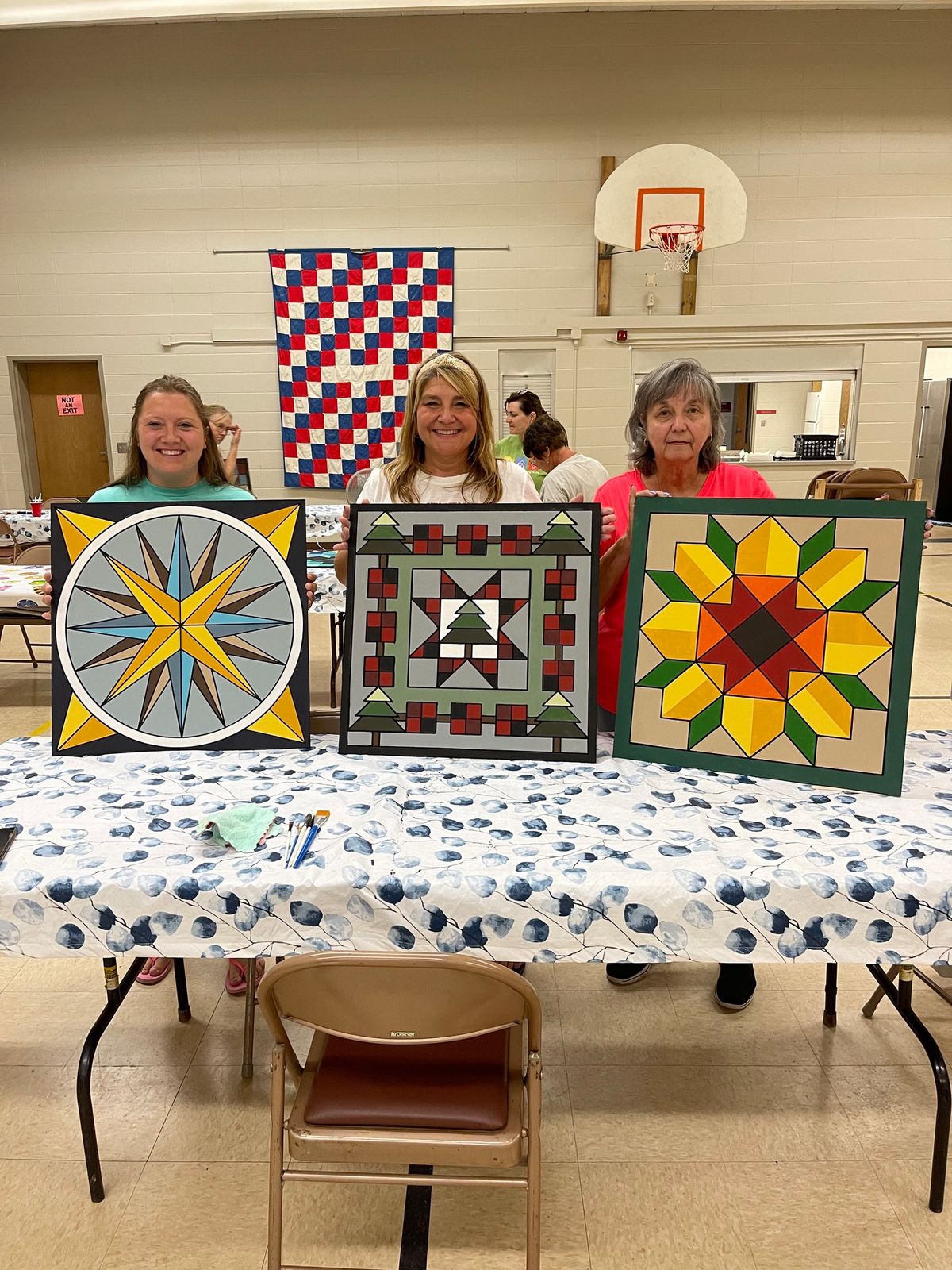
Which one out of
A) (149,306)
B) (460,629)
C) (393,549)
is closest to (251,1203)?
(460,629)

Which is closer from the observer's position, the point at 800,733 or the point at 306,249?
the point at 800,733

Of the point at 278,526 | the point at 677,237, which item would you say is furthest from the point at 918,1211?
the point at 677,237

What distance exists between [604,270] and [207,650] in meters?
6.47

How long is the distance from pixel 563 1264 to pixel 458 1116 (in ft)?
1.18

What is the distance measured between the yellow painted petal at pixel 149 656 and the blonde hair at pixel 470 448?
0.50 m

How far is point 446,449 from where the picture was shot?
4.94ft

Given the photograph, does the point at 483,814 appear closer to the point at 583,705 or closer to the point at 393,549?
the point at 583,705

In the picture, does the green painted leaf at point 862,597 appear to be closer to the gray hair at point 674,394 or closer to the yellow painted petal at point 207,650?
the gray hair at point 674,394

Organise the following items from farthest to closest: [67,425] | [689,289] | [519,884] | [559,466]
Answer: [67,425]
[689,289]
[559,466]
[519,884]

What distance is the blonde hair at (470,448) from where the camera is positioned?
4.87 feet

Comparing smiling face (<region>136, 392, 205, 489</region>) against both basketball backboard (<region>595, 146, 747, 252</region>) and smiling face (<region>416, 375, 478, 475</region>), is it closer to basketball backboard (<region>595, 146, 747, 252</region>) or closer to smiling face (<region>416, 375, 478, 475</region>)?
smiling face (<region>416, 375, 478, 475</region>)

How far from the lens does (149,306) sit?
695 cm

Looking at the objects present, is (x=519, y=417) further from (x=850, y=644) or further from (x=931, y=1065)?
(x=931, y=1065)

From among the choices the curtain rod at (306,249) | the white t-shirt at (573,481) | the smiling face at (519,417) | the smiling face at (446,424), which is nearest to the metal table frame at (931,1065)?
the smiling face at (446,424)
